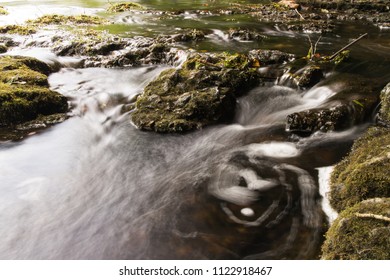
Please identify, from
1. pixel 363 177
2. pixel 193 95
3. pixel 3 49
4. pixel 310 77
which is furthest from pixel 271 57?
pixel 3 49

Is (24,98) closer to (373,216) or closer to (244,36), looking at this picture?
(373,216)

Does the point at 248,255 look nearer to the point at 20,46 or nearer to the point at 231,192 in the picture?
the point at 231,192

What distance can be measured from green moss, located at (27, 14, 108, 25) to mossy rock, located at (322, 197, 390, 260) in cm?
1826

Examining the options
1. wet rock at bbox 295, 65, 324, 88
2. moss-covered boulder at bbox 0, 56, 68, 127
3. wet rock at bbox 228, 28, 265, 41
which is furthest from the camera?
wet rock at bbox 228, 28, 265, 41

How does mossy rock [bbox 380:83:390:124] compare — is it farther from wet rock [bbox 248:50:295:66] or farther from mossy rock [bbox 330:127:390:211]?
wet rock [bbox 248:50:295:66]

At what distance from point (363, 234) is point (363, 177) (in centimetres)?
109

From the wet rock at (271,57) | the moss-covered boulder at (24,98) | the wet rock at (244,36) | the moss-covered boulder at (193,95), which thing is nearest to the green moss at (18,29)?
the moss-covered boulder at (24,98)

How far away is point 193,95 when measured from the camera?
24.8ft

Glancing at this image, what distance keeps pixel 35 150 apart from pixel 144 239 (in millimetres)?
4043

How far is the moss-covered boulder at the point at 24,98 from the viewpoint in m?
7.57

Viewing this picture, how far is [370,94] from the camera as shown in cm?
731

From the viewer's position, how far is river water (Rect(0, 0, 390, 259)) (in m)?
4.23

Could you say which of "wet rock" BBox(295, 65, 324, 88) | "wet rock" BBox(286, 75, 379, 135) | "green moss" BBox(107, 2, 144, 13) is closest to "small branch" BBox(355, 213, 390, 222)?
"wet rock" BBox(286, 75, 379, 135)

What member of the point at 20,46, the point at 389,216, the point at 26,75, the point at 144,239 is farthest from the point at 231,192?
the point at 20,46
